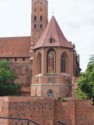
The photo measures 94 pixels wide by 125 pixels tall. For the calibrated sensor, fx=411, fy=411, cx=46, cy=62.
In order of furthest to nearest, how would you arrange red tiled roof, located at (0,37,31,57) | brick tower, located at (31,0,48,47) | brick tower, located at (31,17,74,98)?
1. red tiled roof, located at (0,37,31,57)
2. brick tower, located at (31,0,48,47)
3. brick tower, located at (31,17,74,98)

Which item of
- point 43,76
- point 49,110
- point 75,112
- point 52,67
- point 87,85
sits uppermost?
point 52,67

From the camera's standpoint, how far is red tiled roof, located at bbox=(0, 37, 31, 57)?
7488 cm

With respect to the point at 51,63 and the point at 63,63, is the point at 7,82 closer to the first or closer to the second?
the point at 51,63

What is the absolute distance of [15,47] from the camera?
7612 cm

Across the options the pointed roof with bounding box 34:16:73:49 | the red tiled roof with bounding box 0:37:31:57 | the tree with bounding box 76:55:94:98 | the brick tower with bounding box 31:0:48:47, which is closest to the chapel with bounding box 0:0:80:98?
the pointed roof with bounding box 34:16:73:49

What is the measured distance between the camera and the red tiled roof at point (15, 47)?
74.9 meters

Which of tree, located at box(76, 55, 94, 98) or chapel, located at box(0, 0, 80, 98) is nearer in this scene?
tree, located at box(76, 55, 94, 98)

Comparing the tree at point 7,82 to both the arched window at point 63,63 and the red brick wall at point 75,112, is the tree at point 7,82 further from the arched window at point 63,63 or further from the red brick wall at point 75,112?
the red brick wall at point 75,112

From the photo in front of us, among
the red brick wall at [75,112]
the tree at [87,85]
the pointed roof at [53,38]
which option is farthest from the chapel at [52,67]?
the red brick wall at [75,112]

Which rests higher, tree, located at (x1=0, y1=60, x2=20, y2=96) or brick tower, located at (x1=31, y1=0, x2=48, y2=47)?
brick tower, located at (x1=31, y1=0, x2=48, y2=47)

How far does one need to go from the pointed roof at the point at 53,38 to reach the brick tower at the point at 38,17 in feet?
21.7

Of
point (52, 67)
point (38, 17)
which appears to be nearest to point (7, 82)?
point (52, 67)

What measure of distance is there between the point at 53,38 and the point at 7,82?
10.4 metres

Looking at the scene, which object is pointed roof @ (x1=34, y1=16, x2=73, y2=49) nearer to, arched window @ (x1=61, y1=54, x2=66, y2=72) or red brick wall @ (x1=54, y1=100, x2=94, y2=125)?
arched window @ (x1=61, y1=54, x2=66, y2=72)
